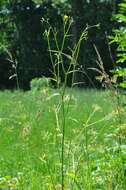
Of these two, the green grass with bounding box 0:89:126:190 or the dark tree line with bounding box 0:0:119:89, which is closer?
the green grass with bounding box 0:89:126:190

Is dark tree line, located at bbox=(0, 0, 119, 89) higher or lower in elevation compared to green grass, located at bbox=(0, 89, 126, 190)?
lower

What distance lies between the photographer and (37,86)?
2262 cm

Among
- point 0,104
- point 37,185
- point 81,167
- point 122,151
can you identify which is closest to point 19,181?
point 37,185

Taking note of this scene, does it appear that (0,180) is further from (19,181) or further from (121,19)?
(121,19)

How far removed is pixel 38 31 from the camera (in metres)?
37.9

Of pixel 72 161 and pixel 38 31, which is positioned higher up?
pixel 72 161

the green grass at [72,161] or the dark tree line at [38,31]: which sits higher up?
the green grass at [72,161]

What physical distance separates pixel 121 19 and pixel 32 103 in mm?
10219

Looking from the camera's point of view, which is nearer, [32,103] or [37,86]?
[32,103]

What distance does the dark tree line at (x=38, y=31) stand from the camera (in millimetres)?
35250

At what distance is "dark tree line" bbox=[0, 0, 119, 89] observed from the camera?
116 feet

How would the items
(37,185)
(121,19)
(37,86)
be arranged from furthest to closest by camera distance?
(37,86) < (121,19) < (37,185)

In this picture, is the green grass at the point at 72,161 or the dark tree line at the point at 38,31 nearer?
the green grass at the point at 72,161

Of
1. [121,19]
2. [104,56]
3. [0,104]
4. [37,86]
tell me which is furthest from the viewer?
[104,56]
